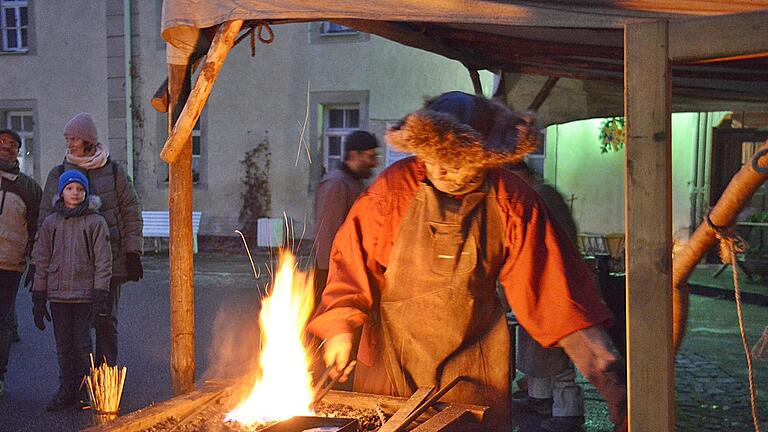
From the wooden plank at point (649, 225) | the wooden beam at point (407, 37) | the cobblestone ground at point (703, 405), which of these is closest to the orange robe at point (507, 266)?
the wooden plank at point (649, 225)

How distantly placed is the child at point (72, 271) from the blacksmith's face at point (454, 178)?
3.12 m

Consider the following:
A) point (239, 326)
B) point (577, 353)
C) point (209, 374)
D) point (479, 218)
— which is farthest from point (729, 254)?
point (239, 326)

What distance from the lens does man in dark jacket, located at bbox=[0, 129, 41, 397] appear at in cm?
559

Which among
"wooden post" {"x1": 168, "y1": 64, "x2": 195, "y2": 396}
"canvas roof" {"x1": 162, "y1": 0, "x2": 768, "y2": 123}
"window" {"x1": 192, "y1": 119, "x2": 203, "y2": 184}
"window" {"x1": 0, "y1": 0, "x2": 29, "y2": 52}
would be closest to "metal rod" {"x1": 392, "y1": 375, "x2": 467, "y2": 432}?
"canvas roof" {"x1": 162, "y1": 0, "x2": 768, "y2": 123}

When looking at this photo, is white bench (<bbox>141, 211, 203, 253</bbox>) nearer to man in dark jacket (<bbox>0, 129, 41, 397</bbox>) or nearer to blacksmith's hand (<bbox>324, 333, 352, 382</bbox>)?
man in dark jacket (<bbox>0, 129, 41, 397</bbox>)

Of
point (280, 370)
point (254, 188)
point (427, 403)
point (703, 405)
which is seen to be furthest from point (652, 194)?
point (254, 188)

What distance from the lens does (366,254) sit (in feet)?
10.2

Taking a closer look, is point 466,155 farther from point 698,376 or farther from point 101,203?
point 698,376

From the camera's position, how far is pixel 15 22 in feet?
57.2

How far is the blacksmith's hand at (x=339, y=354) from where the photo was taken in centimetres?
288

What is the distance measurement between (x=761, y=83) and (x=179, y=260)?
4027 millimetres

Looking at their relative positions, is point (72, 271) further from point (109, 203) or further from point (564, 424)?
point (564, 424)

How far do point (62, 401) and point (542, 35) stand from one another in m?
3.98

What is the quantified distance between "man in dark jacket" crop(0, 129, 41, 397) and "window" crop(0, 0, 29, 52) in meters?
13.2
